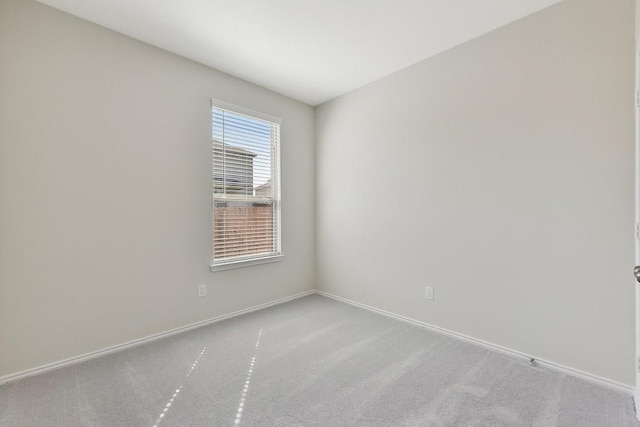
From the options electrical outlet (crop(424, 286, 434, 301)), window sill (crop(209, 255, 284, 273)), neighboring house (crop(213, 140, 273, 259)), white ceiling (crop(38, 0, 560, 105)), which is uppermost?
white ceiling (crop(38, 0, 560, 105))

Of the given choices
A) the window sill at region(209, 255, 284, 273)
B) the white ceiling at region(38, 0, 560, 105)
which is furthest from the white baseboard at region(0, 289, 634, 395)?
the white ceiling at region(38, 0, 560, 105)

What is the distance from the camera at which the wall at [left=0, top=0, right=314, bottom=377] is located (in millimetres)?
1975

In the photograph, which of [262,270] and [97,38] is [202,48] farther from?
[262,270]

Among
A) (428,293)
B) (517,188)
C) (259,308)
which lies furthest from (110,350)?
(517,188)

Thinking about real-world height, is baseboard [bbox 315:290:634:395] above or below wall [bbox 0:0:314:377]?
below

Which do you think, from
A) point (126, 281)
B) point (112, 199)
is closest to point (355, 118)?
point (112, 199)

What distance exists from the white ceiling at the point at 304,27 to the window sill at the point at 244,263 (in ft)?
6.74

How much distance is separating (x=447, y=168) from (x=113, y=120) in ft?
9.60

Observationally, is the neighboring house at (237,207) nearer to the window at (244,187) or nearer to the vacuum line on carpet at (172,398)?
the window at (244,187)

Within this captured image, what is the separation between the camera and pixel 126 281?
243cm

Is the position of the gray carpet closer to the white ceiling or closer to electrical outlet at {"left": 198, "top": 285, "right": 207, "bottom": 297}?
electrical outlet at {"left": 198, "top": 285, "right": 207, "bottom": 297}

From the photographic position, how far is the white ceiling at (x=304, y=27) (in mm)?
2090

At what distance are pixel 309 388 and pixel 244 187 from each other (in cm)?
216

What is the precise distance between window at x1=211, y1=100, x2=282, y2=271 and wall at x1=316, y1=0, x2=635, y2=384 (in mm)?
1137
